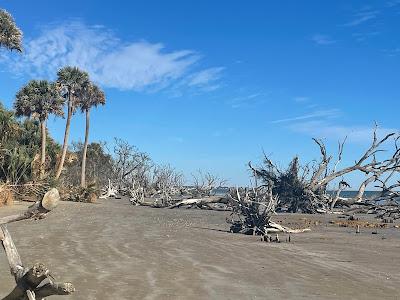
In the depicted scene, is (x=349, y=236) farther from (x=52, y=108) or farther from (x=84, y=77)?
(x=84, y=77)

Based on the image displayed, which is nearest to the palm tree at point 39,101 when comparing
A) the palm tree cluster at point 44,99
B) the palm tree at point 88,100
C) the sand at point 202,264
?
the palm tree cluster at point 44,99

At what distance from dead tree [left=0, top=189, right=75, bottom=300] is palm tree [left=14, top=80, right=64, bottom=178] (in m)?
31.2

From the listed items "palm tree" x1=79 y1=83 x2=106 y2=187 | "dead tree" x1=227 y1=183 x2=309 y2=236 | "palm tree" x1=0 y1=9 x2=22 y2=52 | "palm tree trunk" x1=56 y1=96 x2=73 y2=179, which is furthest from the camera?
"palm tree" x1=79 y1=83 x2=106 y2=187

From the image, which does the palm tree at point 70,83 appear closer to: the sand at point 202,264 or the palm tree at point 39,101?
the palm tree at point 39,101

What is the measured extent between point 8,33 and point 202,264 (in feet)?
70.2

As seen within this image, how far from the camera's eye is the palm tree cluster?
25906mm

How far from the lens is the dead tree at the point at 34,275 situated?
13.0 ft

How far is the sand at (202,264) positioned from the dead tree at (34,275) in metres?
1.93

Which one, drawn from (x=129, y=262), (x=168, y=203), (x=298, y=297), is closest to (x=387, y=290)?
(x=298, y=297)

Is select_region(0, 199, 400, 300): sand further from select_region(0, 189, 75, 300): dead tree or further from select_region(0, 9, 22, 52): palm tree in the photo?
select_region(0, 9, 22, 52): palm tree

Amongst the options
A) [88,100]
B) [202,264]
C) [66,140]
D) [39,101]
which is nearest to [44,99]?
[39,101]

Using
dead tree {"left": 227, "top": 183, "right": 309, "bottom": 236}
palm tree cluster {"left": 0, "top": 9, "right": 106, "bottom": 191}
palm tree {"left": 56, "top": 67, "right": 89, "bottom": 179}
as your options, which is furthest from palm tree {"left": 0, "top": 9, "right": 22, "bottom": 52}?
dead tree {"left": 227, "top": 183, "right": 309, "bottom": 236}

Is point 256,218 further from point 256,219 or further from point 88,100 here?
point 88,100

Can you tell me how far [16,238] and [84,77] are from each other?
1253 inches
